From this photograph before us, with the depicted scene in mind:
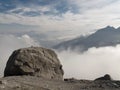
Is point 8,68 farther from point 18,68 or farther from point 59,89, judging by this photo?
point 59,89

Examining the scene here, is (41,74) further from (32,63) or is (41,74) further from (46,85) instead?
(46,85)

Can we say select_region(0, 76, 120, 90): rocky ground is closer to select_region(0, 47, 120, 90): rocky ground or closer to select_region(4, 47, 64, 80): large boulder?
select_region(0, 47, 120, 90): rocky ground

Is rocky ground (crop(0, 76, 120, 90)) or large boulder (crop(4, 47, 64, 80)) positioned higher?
large boulder (crop(4, 47, 64, 80))

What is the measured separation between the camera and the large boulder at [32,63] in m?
45.0

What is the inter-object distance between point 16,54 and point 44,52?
4137mm

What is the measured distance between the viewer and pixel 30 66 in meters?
45.2

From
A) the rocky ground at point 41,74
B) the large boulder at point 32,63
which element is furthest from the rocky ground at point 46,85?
the large boulder at point 32,63

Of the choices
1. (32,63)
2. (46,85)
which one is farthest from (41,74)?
(46,85)

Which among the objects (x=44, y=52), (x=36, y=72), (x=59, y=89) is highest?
(x=44, y=52)

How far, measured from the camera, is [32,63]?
45.6m

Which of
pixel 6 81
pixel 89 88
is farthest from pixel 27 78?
pixel 89 88

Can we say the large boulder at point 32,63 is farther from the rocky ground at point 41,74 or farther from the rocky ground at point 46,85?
the rocky ground at point 46,85

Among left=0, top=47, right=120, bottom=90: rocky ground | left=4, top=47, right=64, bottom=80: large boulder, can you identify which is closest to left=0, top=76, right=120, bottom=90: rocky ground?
left=0, top=47, right=120, bottom=90: rocky ground

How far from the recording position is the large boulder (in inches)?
1773
